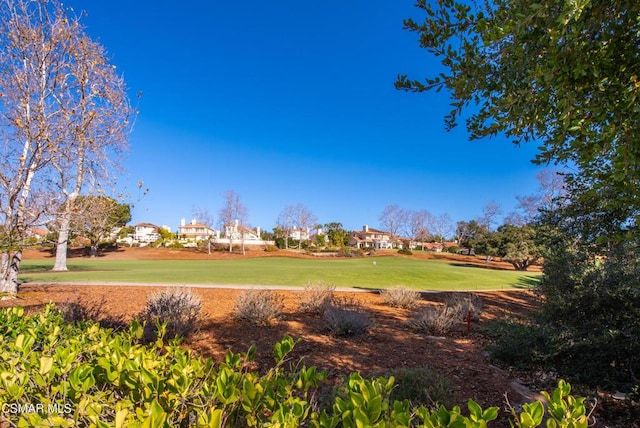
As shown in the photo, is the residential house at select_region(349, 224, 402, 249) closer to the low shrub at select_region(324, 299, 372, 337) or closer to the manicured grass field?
the manicured grass field

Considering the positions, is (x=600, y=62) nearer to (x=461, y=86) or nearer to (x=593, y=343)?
(x=461, y=86)

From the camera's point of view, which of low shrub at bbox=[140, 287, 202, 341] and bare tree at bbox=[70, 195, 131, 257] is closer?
low shrub at bbox=[140, 287, 202, 341]

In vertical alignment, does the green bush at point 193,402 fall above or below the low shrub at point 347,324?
above

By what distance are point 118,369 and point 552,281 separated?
6.86m

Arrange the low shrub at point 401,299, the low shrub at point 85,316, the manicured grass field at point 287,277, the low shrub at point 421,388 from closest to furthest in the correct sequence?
the low shrub at point 421,388 < the low shrub at point 85,316 < the low shrub at point 401,299 < the manicured grass field at point 287,277

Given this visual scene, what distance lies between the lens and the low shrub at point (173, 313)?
21.0 feet

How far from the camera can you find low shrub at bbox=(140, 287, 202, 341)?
21.0 ft

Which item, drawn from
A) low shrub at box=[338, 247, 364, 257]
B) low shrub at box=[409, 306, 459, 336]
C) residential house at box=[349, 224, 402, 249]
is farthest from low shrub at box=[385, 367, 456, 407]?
residential house at box=[349, 224, 402, 249]

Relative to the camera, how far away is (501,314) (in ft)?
36.4

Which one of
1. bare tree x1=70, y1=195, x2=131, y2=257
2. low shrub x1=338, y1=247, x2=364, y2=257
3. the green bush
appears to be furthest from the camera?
low shrub x1=338, y1=247, x2=364, y2=257

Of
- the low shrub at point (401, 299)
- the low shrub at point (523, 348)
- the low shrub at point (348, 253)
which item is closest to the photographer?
the low shrub at point (523, 348)

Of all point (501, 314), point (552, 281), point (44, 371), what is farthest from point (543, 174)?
point (44, 371)

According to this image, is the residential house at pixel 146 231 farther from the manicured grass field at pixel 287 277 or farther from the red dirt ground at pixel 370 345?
the red dirt ground at pixel 370 345

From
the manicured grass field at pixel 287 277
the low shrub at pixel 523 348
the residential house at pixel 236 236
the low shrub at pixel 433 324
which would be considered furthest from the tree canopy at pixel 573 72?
the residential house at pixel 236 236
